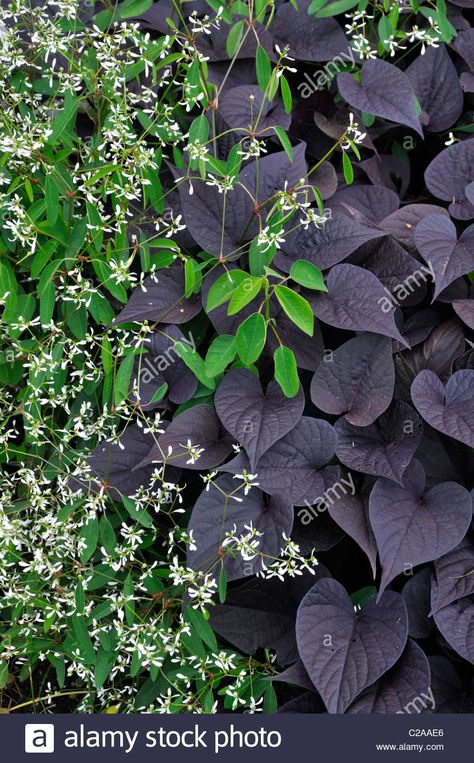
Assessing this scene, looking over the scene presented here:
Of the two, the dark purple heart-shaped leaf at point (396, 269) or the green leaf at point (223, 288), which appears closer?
the green leaf at point (223, 288)

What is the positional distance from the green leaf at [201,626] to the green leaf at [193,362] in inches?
14.9

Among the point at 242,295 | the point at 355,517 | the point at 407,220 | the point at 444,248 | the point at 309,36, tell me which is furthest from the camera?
the point at 309,36

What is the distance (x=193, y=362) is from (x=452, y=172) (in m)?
0.70

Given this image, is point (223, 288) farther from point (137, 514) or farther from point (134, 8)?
point (134, 8)

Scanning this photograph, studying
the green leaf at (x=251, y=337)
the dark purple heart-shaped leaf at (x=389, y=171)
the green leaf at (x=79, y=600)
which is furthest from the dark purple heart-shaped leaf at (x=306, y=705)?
the dark purple heart-shaped leaf at (x=389, y=171)

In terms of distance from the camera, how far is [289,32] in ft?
5.84

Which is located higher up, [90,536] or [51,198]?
[51,198]

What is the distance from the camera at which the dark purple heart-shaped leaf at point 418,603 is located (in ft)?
4.57

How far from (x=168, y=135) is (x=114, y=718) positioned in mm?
1053

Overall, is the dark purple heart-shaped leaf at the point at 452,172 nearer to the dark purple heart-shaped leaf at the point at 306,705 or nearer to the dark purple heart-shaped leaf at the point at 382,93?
the dark purple heart-shaped leaf at the point at 382,93

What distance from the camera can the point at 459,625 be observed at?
130cm

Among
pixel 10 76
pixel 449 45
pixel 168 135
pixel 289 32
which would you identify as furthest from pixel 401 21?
pixel 10 76

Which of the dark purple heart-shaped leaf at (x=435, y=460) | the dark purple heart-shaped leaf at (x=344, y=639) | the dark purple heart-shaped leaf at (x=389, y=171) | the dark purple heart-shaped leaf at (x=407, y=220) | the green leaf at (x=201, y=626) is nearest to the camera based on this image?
the dark purple heart-shaped leaf at (x=344, y=639)

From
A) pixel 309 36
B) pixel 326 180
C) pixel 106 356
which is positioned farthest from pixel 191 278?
pixel 309 36
